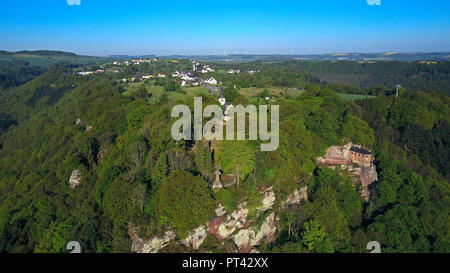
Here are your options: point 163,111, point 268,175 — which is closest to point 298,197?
point 268,175

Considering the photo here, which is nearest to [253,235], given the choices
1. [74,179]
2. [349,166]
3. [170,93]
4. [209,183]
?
[209,183]

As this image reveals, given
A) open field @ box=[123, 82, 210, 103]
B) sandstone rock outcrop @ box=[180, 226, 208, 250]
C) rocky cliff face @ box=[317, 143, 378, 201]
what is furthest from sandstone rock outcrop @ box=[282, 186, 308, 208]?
open field @ box=[123, 82, 210, 103]

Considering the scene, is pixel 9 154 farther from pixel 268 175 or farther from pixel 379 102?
pixel 379 102

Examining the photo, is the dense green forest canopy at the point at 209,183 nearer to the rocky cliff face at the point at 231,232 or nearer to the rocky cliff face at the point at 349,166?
the rocky cliff face at the point at 231,232

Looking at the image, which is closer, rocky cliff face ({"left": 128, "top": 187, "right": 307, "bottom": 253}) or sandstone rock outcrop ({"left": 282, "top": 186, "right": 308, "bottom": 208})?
rocky cliff face ({"left": 128, "top": 187, "right": 307, "bottom": 253})

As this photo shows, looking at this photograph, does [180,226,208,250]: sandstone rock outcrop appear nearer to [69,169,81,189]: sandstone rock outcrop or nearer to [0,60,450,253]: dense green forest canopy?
[0,60,450,253]: dense green forest canopy

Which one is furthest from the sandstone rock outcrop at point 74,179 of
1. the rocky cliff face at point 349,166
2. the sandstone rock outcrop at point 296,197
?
the rocky cliff face at point 349,166

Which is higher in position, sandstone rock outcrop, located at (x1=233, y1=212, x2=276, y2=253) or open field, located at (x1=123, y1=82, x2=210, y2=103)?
open field, located at (x1=123, y1=82, x2=210, y2=103)
